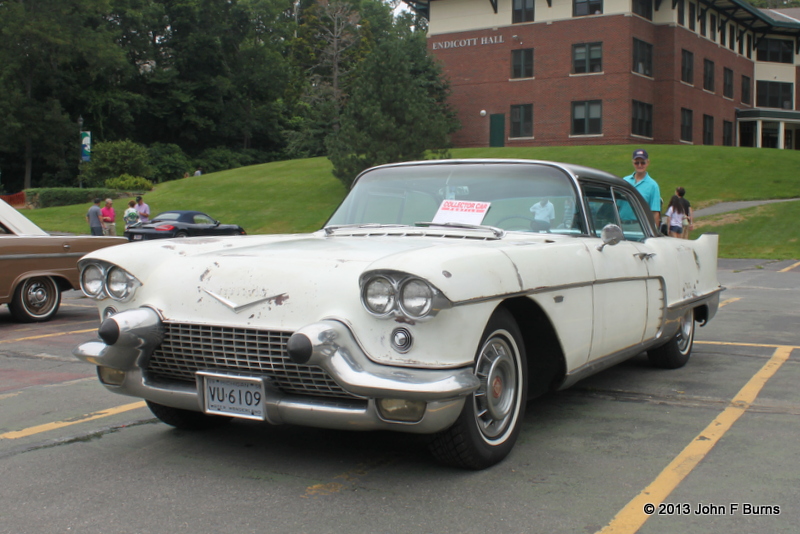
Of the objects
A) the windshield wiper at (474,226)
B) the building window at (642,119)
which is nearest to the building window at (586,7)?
the building window at (642,119)

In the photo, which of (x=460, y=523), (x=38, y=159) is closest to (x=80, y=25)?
(x=38, y=159)

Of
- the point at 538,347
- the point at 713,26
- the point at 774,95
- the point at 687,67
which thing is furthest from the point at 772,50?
the point at 538,347

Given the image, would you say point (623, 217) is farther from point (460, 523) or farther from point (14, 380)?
point (14, 380)

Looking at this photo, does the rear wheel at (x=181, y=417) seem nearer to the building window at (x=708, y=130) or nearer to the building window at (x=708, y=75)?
the building window at (x=708, y=130)

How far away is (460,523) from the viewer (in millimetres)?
3219

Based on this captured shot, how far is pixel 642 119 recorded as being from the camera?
141ft

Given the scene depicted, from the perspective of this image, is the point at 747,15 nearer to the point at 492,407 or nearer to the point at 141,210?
the point at 141,210

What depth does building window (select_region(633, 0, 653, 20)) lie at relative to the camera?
4131 cm

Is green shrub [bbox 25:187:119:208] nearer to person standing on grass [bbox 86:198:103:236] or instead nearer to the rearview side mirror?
person standing on grass [bbox 86:198:103:236]

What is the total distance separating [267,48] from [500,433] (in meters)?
71.1

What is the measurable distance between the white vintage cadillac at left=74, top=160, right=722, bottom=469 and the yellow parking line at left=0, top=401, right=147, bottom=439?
0.72 metres

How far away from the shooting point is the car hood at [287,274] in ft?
11.8

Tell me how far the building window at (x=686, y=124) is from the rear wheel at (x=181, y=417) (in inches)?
1733

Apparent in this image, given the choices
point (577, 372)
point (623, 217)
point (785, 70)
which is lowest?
point (577, 372)
